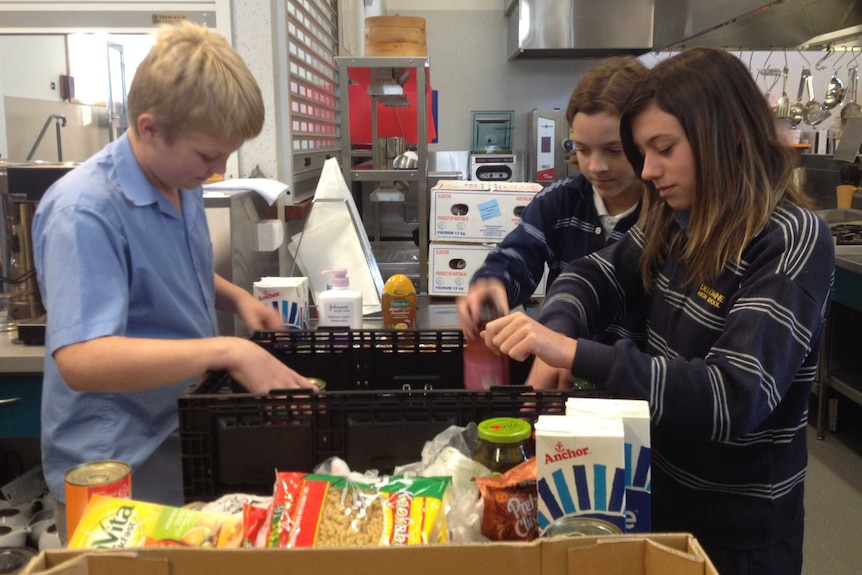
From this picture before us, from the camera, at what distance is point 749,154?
1088 mm

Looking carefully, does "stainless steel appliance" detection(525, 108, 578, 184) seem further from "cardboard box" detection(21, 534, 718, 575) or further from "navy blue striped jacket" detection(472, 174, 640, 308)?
"cardboard box" detection(21, 534, 718, 575)

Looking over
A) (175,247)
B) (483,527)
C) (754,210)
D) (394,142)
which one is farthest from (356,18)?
(483,527)

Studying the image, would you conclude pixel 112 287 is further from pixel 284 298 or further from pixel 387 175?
pixel 387 175

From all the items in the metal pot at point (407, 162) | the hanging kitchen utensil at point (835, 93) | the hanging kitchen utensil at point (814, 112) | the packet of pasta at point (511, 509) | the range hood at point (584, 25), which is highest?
the range hood at point (584, 25)

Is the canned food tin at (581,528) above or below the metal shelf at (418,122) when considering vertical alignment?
below

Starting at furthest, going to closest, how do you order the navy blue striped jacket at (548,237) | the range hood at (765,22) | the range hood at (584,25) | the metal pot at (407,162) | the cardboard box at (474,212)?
the range hood at (584,25) < the metal pot at (407,162) < the cardboard box at (474,212) < the range hood at (765,22) < the navy blue striped jacket at (548,237)

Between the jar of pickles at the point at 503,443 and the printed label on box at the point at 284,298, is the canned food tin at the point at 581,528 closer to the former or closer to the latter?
the jar of pickles at the point at 503,443

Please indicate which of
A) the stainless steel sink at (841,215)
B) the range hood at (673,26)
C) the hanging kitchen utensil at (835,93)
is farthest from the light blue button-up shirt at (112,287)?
the hanging kitchen utensil at (835,93)

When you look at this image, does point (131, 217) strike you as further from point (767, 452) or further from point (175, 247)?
point (767, 452)

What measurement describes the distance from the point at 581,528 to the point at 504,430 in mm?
176

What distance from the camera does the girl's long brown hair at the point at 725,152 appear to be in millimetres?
1076

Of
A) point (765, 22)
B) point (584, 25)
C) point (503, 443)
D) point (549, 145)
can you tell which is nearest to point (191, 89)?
point (503, 443)

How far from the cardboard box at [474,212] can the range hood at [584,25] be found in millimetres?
2853

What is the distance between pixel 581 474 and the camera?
0.74 metres
